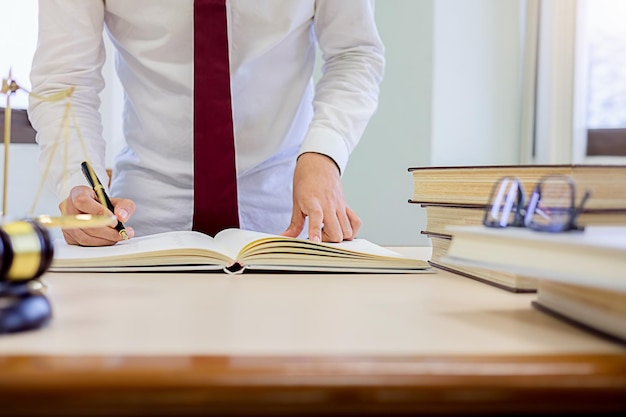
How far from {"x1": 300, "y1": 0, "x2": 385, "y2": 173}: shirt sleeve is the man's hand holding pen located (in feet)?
1.43

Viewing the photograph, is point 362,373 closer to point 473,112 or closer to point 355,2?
point 355,2

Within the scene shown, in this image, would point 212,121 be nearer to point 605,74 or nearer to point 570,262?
point 570,262

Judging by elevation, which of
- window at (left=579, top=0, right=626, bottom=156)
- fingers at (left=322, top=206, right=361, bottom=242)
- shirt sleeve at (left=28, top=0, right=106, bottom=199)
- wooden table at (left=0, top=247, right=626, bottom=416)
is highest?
window at (left=579, top=0, right=626, bottom=156)

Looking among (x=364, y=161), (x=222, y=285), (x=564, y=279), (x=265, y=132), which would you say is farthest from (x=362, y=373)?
(x=364, y=161)

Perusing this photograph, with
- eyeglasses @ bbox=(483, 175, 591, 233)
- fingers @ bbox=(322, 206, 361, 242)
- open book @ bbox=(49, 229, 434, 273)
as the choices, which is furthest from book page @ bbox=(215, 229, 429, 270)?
eyeglasses @ bbox=(483, 175, 591, 233)

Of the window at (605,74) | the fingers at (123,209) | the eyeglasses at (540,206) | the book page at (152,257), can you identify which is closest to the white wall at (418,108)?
the window at (605,74)

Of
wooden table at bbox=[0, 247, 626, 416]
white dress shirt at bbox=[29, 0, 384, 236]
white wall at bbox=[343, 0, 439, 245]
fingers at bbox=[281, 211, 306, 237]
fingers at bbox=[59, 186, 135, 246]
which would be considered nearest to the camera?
wooden table at bbox=[0, 247, 626, 416]

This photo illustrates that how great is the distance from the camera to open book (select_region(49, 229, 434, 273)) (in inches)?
33.4

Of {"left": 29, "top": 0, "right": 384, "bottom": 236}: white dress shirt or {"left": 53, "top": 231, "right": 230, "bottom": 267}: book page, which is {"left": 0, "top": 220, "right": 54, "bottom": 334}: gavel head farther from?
{"left": 29, "top": 0, "right": 384, "bottom": 236}: white dress shirt

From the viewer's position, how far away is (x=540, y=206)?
55 centimetres

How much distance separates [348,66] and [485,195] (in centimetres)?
73

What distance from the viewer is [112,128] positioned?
10.3 feet

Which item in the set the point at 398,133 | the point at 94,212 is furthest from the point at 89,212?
the point at 398,133

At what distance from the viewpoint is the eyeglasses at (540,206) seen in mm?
502
